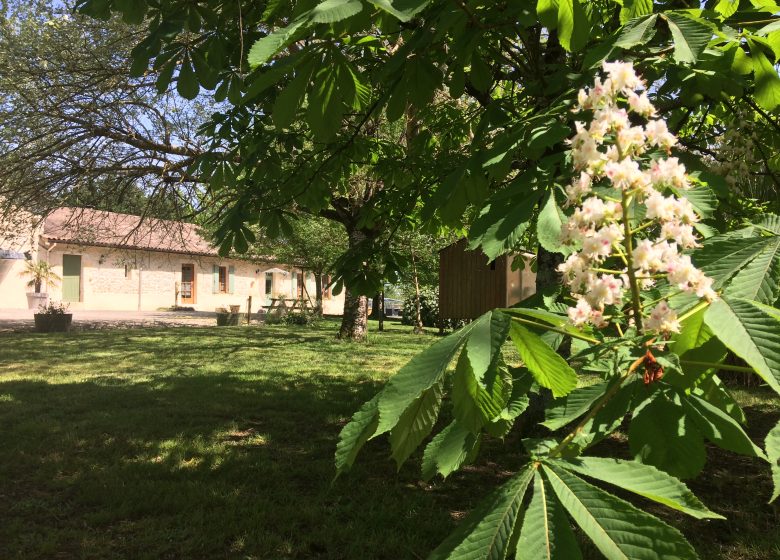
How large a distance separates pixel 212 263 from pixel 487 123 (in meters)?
27.4

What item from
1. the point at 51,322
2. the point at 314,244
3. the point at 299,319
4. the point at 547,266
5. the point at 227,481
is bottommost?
the point at 227,481

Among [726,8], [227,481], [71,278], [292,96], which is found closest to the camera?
[292,96]

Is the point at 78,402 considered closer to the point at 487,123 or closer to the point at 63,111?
the point at 63,111

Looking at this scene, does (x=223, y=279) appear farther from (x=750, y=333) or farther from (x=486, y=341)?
(x=750, y=333)

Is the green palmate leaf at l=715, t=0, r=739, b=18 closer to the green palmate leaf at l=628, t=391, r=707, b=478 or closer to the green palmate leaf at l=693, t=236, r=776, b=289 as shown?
the green palmate leaf at l=693, t=236, r=776, b=289

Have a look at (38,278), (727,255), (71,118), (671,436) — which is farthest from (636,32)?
(38,278)

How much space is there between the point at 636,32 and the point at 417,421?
128 cm

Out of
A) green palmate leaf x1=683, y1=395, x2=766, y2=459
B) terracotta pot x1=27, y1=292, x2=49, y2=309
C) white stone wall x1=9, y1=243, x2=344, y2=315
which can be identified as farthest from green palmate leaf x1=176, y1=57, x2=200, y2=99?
terracotta pot x1=27, y1=292, x2=49, y2=309

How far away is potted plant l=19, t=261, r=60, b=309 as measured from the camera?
2227 centimetres

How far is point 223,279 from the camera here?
29625mm

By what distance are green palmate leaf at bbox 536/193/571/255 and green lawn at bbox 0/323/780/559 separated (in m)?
2.21

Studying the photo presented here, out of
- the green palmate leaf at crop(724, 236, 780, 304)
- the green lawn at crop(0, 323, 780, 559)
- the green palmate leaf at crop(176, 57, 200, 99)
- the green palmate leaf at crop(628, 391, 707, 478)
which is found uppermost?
the green palmate leaf at crop(176, 57, 200, 99)

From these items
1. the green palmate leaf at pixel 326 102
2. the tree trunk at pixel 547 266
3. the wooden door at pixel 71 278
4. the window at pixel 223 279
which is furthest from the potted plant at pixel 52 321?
the green palmate leaf at pixel 326 102

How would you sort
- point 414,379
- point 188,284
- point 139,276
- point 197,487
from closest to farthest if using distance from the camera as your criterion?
1. point 414,379
2. point 197,487
3. point 139,276
4. point 188,284
